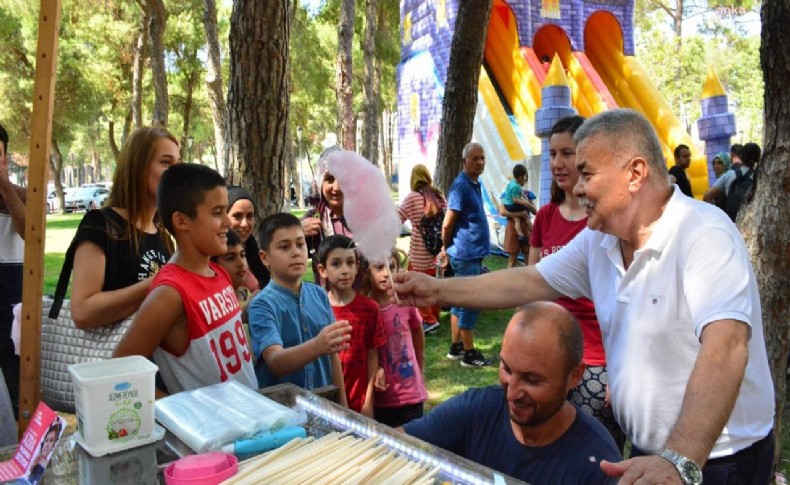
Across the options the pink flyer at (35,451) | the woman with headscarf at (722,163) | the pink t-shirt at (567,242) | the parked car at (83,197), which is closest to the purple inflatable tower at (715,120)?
the woman with headscarf at (722,163)

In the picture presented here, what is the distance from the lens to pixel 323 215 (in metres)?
3.89

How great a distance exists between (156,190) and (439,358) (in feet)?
12.9

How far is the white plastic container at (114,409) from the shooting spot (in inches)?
58.2

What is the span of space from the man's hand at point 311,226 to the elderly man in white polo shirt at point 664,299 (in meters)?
2.06

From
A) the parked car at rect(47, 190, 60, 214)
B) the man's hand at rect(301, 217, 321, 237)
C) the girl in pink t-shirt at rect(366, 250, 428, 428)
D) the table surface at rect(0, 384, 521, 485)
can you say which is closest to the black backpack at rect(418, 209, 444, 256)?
the man's hand at rect(301, 217, 321, 237)

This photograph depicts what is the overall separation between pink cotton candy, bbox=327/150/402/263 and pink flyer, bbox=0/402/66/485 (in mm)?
1128

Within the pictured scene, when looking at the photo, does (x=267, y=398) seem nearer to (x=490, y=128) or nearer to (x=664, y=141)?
(x=490, y=128)

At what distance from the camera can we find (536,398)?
5.46 ft

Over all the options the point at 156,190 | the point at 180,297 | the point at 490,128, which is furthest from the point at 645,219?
the point at 490,128

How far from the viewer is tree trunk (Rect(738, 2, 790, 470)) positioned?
9.78 ft

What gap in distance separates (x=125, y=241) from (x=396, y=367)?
1.53m

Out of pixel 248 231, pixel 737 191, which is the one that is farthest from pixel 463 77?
pixel 248 231

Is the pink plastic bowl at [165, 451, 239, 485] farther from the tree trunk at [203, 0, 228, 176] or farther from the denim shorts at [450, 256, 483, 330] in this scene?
the tree trunk at [203, 0, 228, 176]

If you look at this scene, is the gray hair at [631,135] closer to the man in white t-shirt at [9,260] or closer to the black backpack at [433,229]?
the man in white t-shirt at [9,260]
